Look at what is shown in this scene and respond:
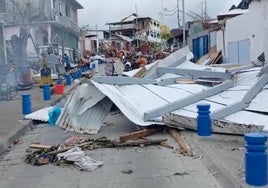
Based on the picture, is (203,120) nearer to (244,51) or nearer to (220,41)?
(244,51)

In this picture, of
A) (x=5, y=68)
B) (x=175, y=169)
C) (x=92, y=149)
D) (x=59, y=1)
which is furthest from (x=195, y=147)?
(x=59, y=1)

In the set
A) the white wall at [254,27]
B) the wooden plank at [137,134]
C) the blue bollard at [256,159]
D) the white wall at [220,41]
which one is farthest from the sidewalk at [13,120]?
the white wall at [220,41]

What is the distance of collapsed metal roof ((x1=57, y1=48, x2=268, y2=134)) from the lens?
30.6 ft

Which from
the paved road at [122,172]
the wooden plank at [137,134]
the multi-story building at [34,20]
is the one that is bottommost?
the paved road at [122,172]

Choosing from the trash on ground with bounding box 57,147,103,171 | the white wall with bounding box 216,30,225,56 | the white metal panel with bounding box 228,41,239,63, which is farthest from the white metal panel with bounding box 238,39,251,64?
the trash on ground with bounding box 57,147,103,171

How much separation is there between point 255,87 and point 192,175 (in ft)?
16.3

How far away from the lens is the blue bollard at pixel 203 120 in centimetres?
885

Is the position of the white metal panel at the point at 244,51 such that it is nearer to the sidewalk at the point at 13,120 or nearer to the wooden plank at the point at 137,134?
the sidewalk at the point at 13,120

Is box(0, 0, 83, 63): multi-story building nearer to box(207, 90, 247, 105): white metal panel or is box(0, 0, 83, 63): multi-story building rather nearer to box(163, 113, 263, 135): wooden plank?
box(207, 90, 247, 105): white metal panel

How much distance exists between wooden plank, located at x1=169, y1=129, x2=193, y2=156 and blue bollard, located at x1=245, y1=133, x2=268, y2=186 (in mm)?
2532

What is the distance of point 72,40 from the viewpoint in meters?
53.0

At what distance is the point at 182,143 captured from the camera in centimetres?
840

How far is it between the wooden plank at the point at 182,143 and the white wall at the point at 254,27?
1068 cm

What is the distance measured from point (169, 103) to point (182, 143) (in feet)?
7.54
